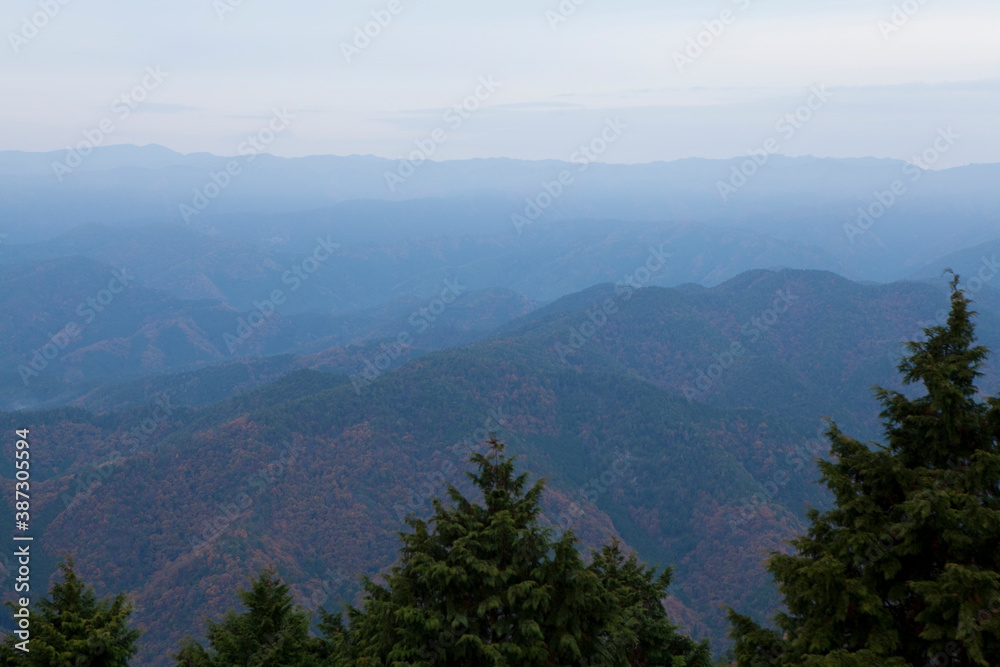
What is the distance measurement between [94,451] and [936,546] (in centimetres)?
17694

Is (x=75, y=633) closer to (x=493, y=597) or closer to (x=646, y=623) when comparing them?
(x=493, y=597)

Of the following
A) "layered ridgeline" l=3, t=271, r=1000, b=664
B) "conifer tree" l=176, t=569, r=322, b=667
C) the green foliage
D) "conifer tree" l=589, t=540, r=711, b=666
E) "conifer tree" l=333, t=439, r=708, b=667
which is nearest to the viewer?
"conifer tree" l=333, t=439, r=708, b=667

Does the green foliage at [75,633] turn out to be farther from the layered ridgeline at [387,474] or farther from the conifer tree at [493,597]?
the layered ridgeline at [387,474]

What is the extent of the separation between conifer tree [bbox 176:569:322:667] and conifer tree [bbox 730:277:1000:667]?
9.96 m

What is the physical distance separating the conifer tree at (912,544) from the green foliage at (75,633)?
13471 millimetres

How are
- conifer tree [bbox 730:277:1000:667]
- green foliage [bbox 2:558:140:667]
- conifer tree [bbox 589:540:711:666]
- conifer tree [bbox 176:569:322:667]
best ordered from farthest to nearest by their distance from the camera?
conifer tree [bbox 589:540:711:666] < conifer tree [bbox 176:569:322:667] < green foliage [bbox 2:558:140:667] < conifer tree [bbox 730:277:1000:667]

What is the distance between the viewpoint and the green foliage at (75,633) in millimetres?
13523

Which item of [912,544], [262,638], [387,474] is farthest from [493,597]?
[387,474]

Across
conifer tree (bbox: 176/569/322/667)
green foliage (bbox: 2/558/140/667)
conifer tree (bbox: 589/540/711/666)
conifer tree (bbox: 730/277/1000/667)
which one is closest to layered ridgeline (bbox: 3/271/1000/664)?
conifer tree (bbox: 176/569/322/667)

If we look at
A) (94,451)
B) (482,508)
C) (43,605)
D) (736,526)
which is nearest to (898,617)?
(482,508)

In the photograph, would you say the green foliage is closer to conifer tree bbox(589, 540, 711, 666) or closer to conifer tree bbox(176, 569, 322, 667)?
conifer tree bbox(176, 569, 322, 667)

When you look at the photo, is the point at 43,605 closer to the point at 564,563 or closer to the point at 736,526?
the point at 564,563

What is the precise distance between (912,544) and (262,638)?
573 inches

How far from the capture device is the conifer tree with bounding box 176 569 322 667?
48.8ft
